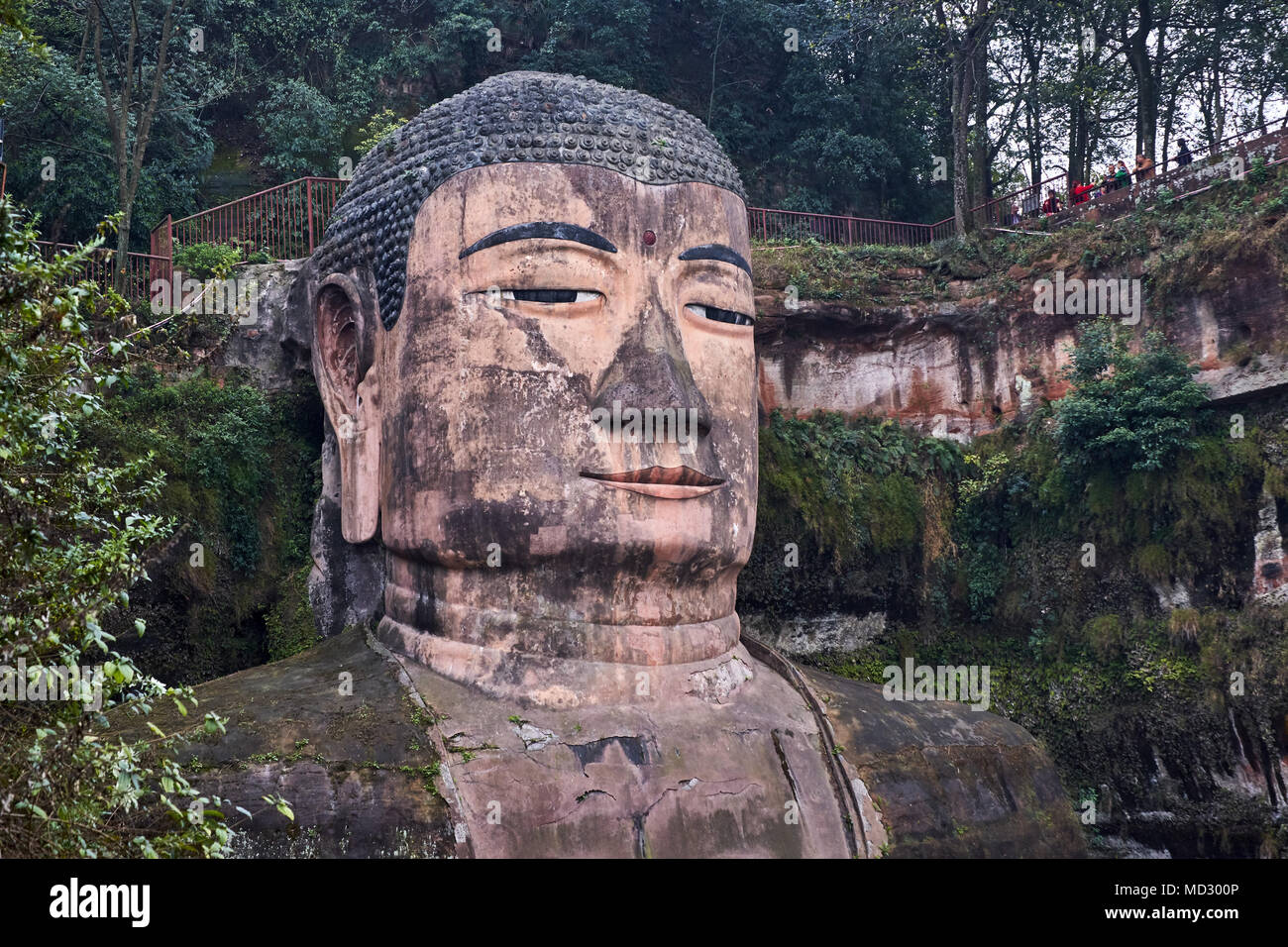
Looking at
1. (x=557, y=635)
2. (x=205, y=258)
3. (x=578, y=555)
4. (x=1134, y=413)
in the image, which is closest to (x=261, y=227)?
(x=205, y=258)

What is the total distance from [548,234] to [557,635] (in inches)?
103

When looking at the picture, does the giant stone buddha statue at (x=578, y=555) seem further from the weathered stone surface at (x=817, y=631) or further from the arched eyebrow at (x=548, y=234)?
the weathered stone surface at (x=817, y=631)

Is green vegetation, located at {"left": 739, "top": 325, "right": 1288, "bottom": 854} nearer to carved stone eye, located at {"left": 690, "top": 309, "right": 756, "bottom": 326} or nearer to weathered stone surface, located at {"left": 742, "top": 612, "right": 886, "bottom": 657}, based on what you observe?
weathered stone surface, located at {"left": 742, "top": 612, "right": 886, "bottom": 657}

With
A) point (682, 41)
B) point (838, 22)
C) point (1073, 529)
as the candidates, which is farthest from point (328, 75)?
point (1073, 529)

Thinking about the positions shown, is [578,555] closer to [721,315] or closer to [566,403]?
[566,403]

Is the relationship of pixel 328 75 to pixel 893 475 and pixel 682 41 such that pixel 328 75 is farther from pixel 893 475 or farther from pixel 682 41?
pixel 893 475

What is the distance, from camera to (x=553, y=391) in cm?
788

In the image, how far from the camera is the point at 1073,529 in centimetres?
1317

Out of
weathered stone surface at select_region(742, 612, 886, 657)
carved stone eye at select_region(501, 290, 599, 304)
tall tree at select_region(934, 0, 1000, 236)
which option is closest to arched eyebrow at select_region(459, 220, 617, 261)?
carved stone eye at select_region(501, 290, 599, 304)

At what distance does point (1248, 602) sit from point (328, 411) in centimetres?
909

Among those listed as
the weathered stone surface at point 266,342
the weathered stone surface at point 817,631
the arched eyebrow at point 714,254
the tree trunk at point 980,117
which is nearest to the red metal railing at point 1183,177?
the tree trunk at point 980,117

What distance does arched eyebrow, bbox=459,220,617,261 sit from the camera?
26.2ft

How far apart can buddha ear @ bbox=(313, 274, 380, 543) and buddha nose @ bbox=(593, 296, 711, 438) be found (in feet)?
Answer: 6.28

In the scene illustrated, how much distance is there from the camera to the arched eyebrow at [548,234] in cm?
799
